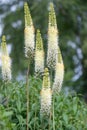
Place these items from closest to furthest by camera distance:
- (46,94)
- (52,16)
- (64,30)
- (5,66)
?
(46,94) → (52,16) → (5,66) → (64,30)

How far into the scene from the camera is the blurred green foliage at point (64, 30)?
72.0ft

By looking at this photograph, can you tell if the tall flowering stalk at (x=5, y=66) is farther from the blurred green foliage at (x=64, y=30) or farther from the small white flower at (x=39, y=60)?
the blurred green foliage at (x=64, y=30)

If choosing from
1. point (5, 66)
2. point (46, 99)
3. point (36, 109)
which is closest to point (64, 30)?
point (36, 109)

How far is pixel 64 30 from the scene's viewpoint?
923 inches

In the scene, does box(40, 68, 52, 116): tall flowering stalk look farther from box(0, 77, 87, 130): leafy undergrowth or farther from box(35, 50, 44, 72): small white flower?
box(0, 77, 87, 130): leafy undergrowth

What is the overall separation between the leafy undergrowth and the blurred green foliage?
1523cm

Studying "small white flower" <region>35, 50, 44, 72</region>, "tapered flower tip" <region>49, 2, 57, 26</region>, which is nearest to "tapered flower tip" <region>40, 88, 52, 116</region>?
"small white flower" <region>35, 50, 44, 72</region>

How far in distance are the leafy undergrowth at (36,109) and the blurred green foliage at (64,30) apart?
1523 cm

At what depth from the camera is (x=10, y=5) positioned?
79.8 feet

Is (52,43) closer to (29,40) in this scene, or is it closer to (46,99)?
(29,40)

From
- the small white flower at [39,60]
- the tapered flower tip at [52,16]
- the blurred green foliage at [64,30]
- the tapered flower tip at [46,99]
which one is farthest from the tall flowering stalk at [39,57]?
the blurred green foliage at [64,30]

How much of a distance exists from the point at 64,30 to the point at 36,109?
1826 centimetres

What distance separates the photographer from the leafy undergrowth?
17.1 ft

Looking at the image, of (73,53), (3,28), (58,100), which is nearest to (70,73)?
(73,53)
